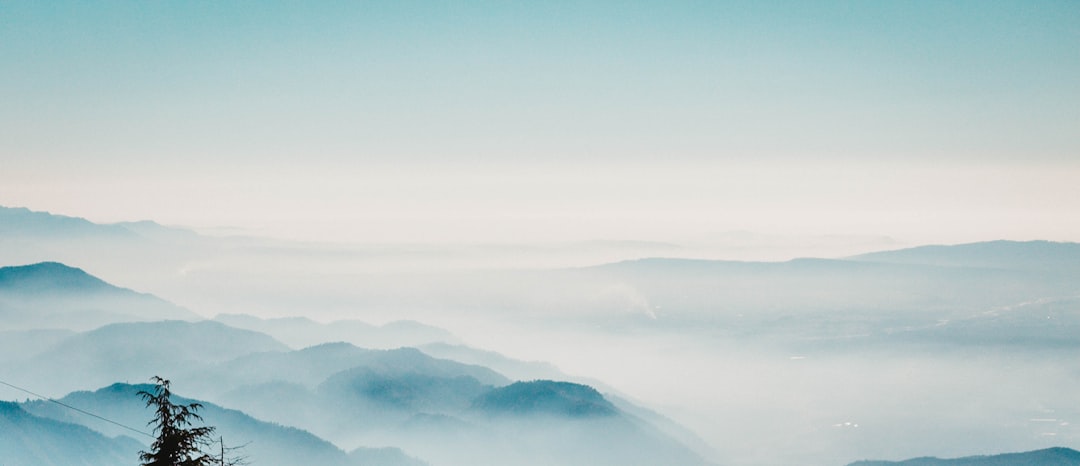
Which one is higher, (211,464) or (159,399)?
(159,399)

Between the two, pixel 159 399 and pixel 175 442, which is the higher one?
pixel 159 399

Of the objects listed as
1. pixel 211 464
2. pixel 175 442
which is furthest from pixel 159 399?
pixel 211 464

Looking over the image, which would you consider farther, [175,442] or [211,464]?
[211,464]

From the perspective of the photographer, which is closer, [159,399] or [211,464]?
[159,399]

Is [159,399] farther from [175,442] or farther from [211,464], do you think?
[211,464]
